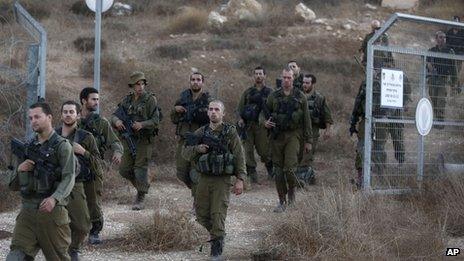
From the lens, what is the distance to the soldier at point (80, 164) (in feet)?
23.7

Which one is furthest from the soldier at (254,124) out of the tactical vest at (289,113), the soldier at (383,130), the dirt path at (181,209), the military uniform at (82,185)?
the military uniform at (82,185)

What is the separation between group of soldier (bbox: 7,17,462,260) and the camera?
20.1 ft

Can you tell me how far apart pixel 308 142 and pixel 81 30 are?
16598 millimetres

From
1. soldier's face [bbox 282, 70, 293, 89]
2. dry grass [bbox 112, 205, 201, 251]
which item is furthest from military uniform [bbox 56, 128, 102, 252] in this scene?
soldier's face [bbox 282, 70, 293, 89]

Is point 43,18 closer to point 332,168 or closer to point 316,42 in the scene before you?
point 316,42

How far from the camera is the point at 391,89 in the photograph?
10227 mm

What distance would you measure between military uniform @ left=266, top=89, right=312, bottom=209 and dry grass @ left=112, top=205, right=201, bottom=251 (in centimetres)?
211

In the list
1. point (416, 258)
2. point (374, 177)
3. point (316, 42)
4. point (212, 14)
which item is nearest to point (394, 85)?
point (374, 177)

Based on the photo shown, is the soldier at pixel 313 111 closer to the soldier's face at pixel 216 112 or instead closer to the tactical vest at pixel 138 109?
the tactical vest at pixel 138 109

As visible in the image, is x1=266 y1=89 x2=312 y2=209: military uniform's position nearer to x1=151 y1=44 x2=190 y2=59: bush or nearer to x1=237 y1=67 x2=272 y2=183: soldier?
x1=237 y1=67 x2=272 y2=183: soldier

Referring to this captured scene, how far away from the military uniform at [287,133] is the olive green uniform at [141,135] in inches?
58.6

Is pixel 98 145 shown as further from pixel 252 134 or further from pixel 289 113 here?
pixel 252 134

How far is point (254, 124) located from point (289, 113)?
2.64 metres

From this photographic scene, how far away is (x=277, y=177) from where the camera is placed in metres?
10.2
